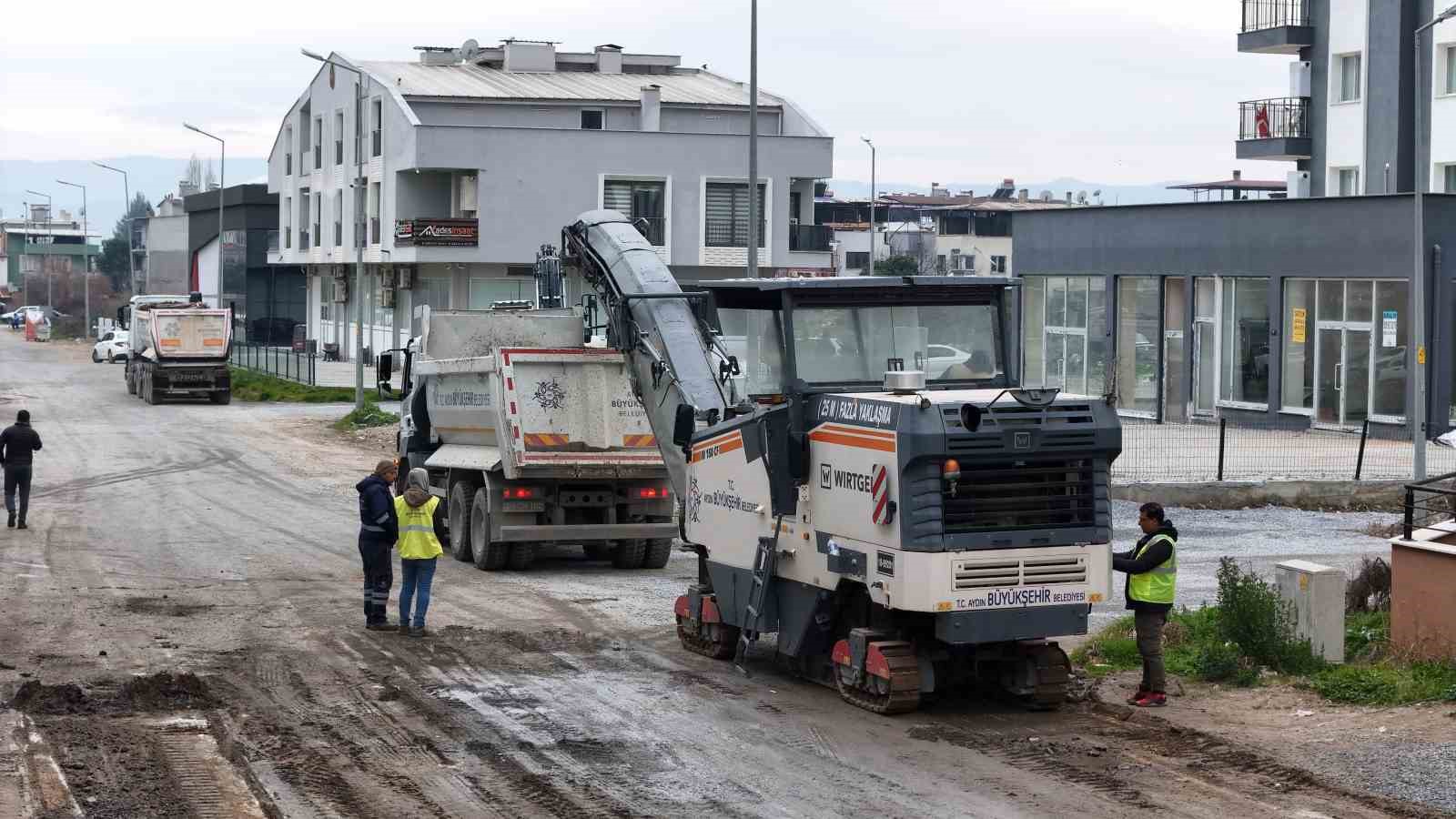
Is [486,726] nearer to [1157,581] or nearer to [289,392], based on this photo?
[1157,581]

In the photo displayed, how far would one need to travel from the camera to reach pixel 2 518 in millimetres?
25422

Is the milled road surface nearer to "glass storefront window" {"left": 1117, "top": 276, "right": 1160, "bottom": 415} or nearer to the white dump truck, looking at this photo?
the white dump truck

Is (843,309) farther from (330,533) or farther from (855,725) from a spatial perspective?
(330,533)

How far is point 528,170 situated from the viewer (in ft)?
194

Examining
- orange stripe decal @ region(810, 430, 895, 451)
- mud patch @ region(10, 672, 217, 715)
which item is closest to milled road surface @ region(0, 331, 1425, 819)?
mud patch @ region(10, 672, 217, 715)

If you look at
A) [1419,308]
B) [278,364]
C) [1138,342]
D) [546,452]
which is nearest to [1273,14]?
[1138,342]

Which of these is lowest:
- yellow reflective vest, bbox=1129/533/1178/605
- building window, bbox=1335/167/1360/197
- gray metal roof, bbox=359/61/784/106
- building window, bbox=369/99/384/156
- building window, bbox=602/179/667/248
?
yellow reflective vest, bbox=1129/533/1178/605

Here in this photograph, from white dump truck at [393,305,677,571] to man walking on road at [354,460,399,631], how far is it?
355 cm

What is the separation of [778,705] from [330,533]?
40.6ft

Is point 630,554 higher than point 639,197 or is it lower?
lower

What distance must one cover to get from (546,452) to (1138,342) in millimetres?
25192

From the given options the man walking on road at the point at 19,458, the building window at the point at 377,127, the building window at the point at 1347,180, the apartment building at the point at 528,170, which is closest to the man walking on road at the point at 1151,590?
the man walking on road at the point at 19,458

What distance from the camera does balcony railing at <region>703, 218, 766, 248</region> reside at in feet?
199

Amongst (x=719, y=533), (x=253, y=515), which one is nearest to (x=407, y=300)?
(x=253, y=515)
